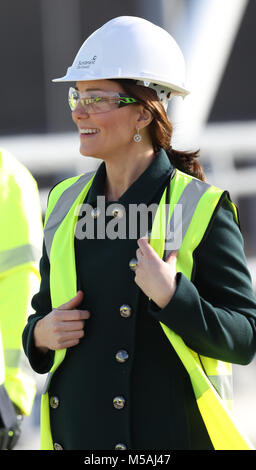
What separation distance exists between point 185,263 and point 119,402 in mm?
368

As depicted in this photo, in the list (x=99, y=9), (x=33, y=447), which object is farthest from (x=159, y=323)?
(x=99, y=9)

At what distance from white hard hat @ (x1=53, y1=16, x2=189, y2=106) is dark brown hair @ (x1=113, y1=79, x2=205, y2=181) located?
2 centimetres

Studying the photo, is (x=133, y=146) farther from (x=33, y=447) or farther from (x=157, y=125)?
(x=33, y=447)

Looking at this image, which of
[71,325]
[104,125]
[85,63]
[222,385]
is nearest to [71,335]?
[71,325]

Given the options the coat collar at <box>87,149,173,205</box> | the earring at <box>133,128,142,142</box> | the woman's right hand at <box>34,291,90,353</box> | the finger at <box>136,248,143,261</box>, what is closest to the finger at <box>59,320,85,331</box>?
the woman's right hand at <box>34,291,90,353</box>

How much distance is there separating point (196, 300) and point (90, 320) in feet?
1.00

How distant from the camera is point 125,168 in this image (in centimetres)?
265

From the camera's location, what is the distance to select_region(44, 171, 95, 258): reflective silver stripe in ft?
8.85

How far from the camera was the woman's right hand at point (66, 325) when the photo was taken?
2.51 m

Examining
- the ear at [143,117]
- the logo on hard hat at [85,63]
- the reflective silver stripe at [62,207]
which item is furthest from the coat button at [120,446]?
the logo on hard hat at [85,63]

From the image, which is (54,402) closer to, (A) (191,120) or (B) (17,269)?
(B) (17,269)

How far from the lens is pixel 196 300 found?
2.38 metres

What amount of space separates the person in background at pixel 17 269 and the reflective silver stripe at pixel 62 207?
441mm

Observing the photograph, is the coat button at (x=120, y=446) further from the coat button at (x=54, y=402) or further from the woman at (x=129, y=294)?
the coat button at (x=54, y=402)
